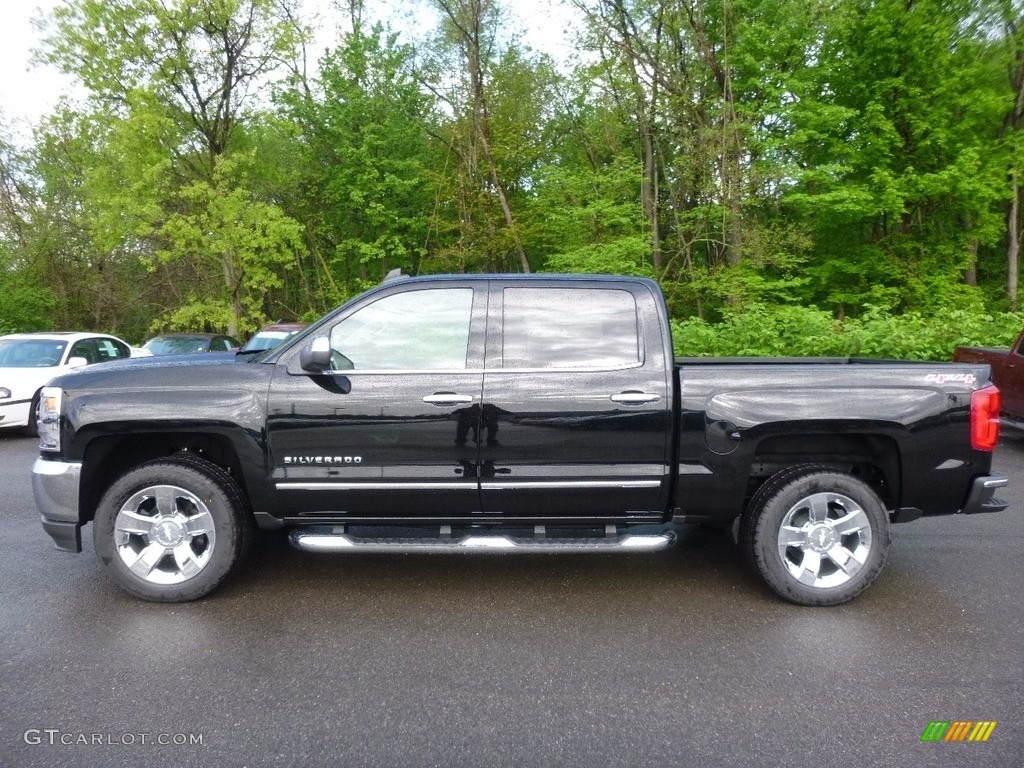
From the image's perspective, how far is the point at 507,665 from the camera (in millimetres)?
3287

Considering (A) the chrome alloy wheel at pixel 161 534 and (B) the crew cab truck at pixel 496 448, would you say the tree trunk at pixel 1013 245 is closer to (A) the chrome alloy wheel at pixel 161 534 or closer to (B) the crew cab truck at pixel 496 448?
(B) the crew cab truck at pixel 496 448

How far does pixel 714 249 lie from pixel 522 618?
54.7ft

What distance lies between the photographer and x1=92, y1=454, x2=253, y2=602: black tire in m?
3.91

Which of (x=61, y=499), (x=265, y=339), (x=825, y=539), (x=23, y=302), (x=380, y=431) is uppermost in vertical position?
(x=23, y=302)

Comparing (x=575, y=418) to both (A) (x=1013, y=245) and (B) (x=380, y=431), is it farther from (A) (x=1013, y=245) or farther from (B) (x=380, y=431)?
(A) (x=1013, y=245)

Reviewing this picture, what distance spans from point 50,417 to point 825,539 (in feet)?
14.7

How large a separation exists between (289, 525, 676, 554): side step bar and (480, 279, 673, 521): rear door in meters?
0.17

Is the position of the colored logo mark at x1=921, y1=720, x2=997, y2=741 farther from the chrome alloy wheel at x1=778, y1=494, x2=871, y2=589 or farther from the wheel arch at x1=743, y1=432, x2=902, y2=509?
the wheel arch at x1=743, y1=432, x2=902, y2=509

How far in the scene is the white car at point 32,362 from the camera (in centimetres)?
1005

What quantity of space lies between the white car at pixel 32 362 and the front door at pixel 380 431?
722 centimetres

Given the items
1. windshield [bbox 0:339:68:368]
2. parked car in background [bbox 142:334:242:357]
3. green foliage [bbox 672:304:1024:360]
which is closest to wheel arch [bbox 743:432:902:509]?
green foliage [bbox 672:304:1024:360]

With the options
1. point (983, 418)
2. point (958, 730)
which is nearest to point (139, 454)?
point (958, 730)

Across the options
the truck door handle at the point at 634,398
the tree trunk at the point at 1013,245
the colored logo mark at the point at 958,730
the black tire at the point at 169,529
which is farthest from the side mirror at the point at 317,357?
the tree trunk at the point at 1013,245

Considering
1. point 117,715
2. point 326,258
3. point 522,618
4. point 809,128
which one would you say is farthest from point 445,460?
point 326,258
